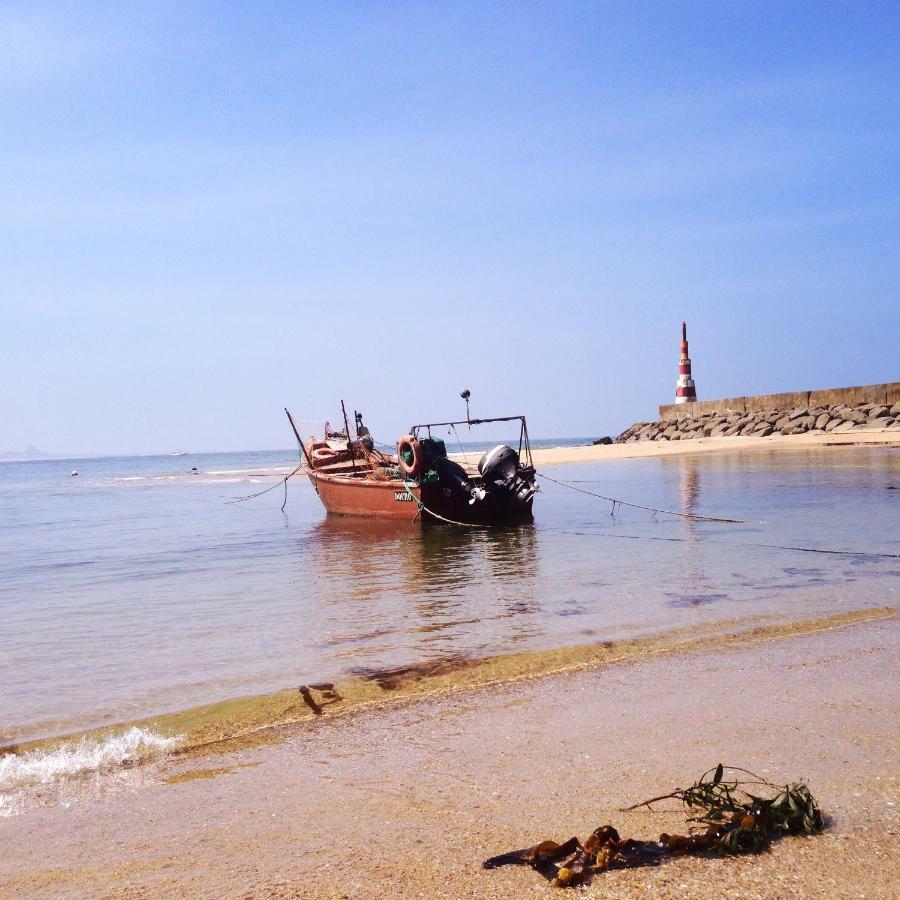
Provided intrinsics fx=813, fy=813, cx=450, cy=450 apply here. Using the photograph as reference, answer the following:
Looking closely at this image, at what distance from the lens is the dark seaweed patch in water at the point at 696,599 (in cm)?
813

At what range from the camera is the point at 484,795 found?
3.54 metres

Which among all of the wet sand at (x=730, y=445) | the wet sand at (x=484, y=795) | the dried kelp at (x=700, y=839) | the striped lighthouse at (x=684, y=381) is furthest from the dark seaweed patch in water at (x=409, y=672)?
the striped lighthouse at (x=684, y=381)

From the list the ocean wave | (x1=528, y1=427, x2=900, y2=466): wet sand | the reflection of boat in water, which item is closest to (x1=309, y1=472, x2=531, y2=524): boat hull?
the reflection of boat in water

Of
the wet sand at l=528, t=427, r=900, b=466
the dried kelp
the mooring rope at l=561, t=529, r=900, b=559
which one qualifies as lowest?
the mooring rope at l=561, t=529, r=900, b=559

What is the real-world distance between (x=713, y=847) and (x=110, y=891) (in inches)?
84.4

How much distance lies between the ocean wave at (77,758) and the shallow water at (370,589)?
465 mm

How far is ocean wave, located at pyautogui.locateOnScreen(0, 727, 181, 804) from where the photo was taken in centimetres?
420

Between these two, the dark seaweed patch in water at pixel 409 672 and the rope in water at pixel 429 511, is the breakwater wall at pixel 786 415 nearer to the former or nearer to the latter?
the rope in water at pixel 429 511

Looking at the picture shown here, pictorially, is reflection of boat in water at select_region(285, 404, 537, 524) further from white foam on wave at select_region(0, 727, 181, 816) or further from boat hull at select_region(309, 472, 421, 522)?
white foam on wave at select_region(0, 727, 181, 816)

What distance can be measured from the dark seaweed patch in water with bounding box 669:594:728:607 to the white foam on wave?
5211 millimetres

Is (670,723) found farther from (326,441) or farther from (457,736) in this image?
(326,441)

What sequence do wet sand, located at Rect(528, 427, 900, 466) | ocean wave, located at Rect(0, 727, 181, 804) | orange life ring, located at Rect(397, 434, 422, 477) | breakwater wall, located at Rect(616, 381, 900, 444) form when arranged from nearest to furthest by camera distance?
ocean wave, located at Rect(0, 727, 181, 804)
orange life ring, located at Rect(397, 434, 422, 477)
wet sand, located at Rect(528, 427, 900, 466)
breakwater wall, located at Rect(616, 381, 900, 444)

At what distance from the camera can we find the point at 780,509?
662 inches

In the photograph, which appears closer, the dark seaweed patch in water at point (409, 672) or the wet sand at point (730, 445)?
the dark seaweed patch in water at point (409, 672)
